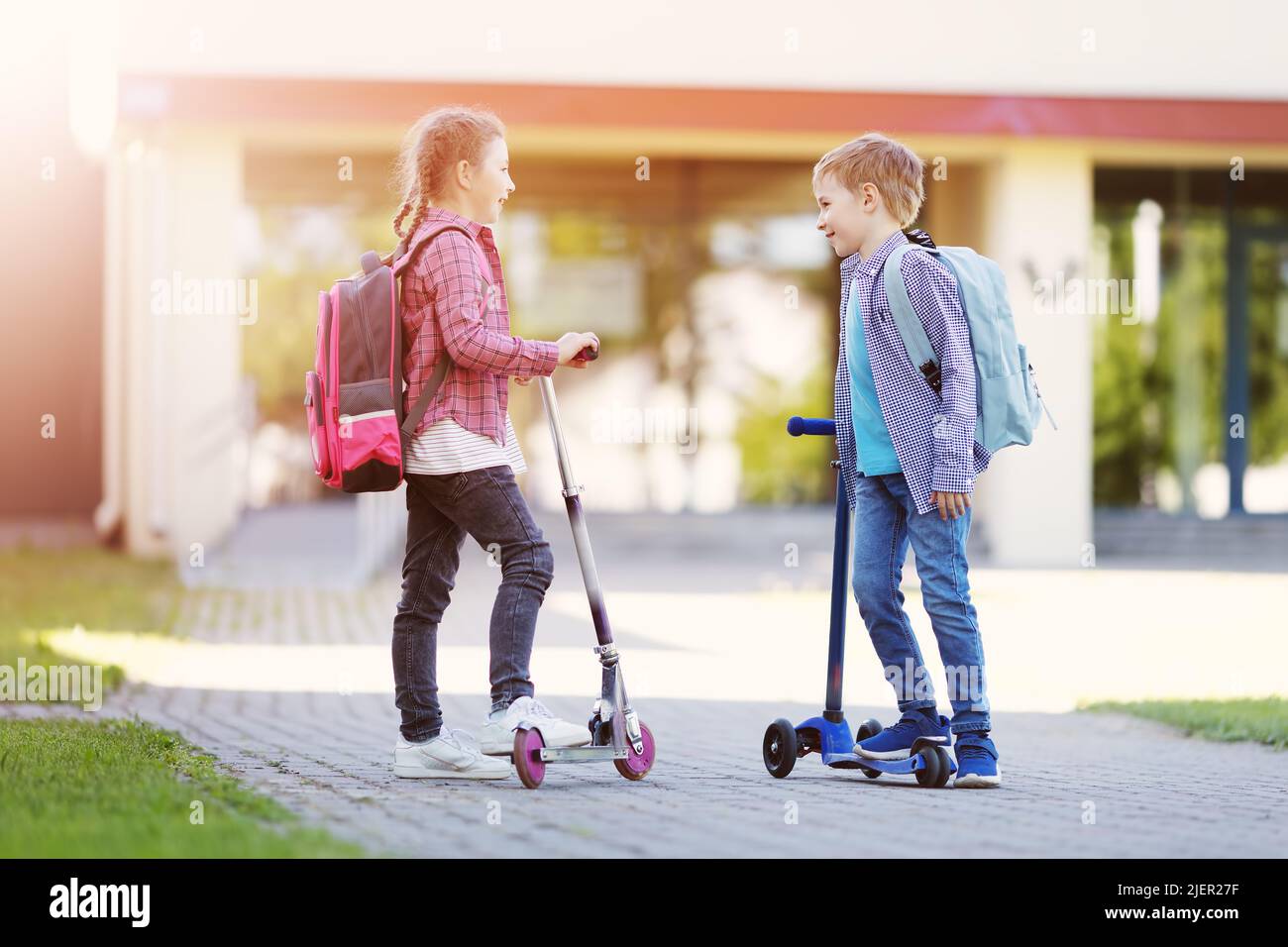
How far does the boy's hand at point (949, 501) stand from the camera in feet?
15.8

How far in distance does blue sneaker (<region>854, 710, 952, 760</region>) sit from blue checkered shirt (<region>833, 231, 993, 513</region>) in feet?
2.06

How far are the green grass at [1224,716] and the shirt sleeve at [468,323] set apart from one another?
3.02 m

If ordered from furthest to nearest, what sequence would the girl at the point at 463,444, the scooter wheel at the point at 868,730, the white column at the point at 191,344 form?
the white column at the point at 191,344 < the scooter wheel at the point at 868,730 < the girl at the point at 463,444

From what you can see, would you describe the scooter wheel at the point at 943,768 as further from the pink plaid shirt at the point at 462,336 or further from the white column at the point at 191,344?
the white column at the point at 191,344

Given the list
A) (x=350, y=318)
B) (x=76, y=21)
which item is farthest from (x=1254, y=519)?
(x=350, y=318)

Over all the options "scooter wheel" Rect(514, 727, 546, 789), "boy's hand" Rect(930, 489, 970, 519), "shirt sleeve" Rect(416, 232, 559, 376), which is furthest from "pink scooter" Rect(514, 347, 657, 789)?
"boy's hand" Rect(930, 489, 970, 519)

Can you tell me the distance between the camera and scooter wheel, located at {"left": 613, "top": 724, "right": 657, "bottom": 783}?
16.1 ft

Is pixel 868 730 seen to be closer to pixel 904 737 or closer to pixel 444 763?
pixel 904 737

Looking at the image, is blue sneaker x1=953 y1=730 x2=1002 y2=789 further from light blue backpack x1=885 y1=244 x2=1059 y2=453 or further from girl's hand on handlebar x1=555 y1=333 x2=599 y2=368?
girl's hand on handlebar x1=555 y1=333 x2=599 y2=368

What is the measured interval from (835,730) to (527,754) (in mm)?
945

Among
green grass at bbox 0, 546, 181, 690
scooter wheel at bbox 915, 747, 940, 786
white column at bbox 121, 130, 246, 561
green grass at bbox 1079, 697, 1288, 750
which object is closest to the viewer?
scooter wheel at bbox 915, 747, 940, 786

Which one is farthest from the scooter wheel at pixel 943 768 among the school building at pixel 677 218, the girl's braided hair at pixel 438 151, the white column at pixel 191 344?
the white column at pixel 191 344
